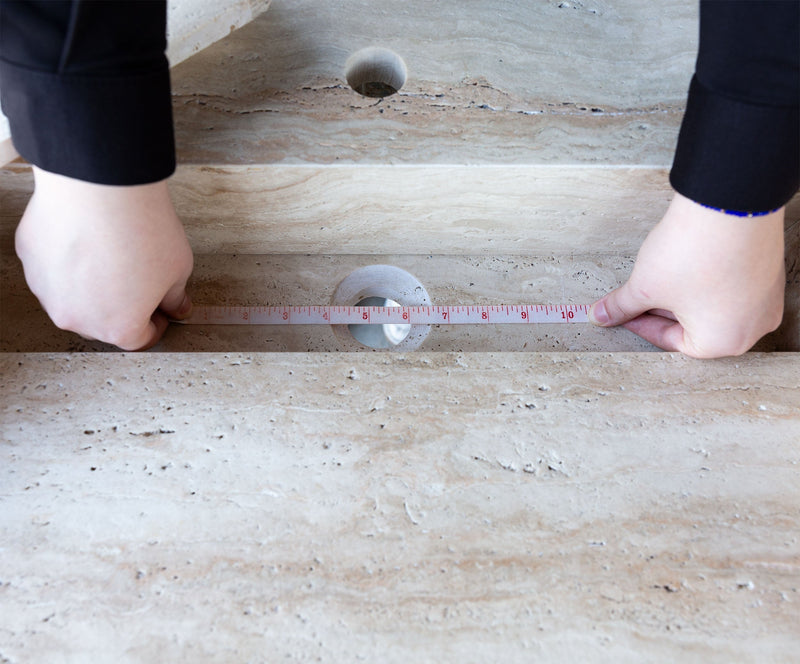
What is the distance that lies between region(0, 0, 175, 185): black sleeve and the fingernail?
0.90 meters

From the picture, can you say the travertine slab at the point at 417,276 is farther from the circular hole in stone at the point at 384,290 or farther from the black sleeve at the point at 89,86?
the black sleeve at the point at 89,86

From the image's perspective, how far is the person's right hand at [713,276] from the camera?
111cm

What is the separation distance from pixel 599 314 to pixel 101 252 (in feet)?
3.19

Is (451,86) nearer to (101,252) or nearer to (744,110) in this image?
(744,110)

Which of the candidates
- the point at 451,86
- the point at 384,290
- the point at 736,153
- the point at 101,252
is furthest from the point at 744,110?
the point at 101,252

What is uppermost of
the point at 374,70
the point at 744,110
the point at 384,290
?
the point at 744,110

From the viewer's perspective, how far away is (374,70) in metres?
1.45

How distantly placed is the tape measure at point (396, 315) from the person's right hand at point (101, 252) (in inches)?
8.5

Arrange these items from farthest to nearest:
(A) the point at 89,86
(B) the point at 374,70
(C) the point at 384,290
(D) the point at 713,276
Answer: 1. (C) the point at 384,290
2. (B) the point at 374,70
3. (D) the point at 713,276
4. (A) the point at 89,86

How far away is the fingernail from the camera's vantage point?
1.36m

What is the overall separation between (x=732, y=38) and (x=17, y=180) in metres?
1.29

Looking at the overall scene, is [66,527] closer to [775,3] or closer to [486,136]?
[486,136]

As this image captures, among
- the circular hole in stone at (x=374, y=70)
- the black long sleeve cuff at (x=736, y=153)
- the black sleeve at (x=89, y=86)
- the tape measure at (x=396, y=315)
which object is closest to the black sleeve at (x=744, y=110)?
the black long sleeve cuff at (x=736, y=153)

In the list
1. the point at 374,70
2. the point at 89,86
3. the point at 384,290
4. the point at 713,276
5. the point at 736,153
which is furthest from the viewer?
the point at 384,290
